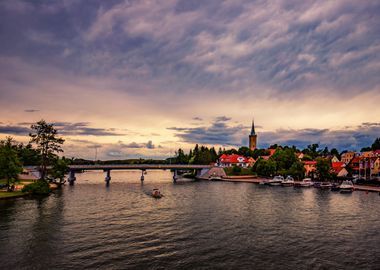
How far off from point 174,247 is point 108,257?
8.43 m

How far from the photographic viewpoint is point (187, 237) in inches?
1709

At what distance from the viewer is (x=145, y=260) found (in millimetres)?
33812

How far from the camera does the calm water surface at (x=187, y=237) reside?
33.5 metres

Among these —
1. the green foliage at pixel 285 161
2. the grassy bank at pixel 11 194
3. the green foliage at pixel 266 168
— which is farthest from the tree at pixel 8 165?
the green foliage at pixel 285 161

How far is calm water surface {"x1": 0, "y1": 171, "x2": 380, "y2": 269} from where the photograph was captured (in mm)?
33469

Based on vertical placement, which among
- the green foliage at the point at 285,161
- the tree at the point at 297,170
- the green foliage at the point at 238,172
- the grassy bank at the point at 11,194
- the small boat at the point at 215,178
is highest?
the green foliage at the point at 285,161

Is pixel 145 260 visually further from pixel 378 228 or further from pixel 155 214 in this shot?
pixel 378 228

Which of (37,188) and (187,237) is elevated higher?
(37,188)

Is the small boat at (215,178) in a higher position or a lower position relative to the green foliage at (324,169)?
lower

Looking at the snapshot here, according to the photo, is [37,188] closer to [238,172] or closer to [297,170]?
[297,170]

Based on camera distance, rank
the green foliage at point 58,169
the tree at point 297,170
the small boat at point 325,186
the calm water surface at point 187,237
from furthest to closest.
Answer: the tree at point 297,170 < the small boat at point 325,186 < the green foliage at point 58,169 < the calm water surface at point 187,237

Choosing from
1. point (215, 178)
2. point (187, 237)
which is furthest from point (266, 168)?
point (187, 237)

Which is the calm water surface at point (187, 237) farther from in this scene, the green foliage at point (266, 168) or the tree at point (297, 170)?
the green foliage at point (266, 168)

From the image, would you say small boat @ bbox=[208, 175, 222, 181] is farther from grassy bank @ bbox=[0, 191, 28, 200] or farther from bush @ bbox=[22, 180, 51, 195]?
grassy bank @ bbox=[0, 191, 28, 200]
